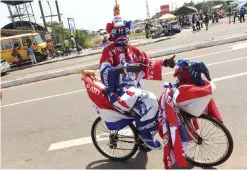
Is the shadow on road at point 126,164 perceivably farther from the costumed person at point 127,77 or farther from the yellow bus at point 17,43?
the yellow bus at point 17,43

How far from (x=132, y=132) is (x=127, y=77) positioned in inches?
28.3

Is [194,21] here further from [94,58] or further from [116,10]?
[116,10]

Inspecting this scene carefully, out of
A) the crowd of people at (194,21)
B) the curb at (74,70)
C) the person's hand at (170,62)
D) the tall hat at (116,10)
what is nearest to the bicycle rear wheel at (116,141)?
the person's hand at (170,62)

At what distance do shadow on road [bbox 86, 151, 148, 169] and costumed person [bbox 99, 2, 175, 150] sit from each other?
34 centimetres

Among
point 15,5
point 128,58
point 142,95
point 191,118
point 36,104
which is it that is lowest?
point 36,104

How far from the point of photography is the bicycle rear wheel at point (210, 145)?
3352 mm

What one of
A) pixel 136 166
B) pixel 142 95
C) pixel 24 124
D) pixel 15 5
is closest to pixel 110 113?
pixel 142 95

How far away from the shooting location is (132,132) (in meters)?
3.88

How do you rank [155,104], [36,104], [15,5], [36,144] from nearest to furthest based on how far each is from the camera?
1. [155,104]
2. [36,144]
3. [36,104]
4. [15,5]

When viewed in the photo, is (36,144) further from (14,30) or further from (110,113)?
(14,30)

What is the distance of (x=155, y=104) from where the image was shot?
135 inches

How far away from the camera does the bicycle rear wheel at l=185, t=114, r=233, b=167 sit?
11.0 feet

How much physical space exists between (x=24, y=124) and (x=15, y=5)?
29.2m

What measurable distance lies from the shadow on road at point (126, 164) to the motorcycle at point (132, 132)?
0.23ft
